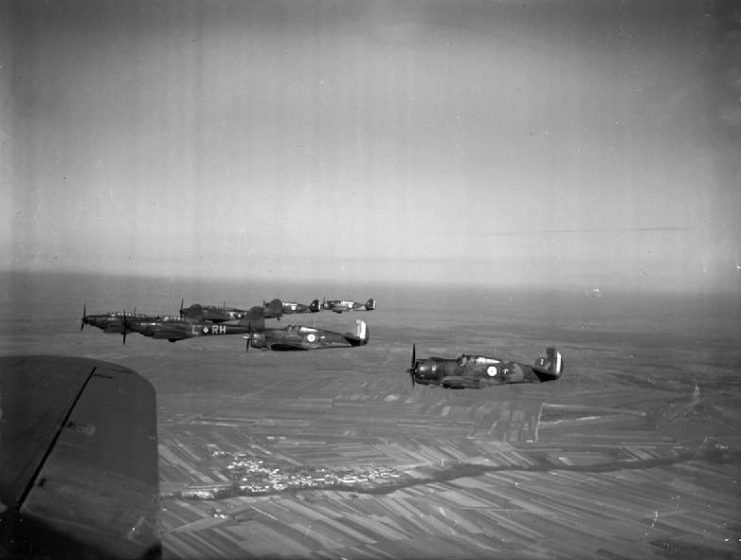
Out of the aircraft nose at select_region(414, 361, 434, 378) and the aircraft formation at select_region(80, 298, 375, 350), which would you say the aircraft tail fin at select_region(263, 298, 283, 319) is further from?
the aircraft nose at select_region(414, 361, 434, 378)

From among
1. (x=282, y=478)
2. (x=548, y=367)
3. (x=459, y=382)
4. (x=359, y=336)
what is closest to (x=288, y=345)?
(x=359, y=336)

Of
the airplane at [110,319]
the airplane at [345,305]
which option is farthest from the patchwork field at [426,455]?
the airplane at [345,305]

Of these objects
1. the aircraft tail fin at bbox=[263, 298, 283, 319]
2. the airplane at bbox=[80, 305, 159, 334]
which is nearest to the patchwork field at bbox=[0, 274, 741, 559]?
the airplane at bbox=[80, 305, 159, 334]

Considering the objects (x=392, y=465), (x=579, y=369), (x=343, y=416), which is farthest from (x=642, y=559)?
(x=579, y=369)

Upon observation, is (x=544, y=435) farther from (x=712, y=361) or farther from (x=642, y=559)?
(x=712, y=361)

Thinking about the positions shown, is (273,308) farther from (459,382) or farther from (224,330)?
(459,382)
